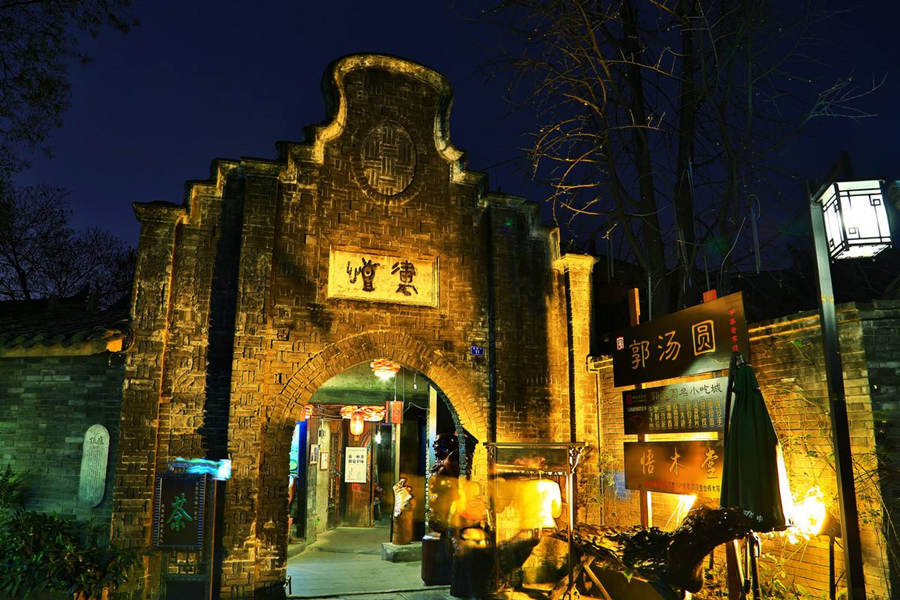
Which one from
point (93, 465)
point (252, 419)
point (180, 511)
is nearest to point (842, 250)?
point (252, 419)

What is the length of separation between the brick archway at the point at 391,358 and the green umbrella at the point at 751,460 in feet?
14.0

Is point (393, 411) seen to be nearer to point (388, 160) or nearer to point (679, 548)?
point (388, 160)

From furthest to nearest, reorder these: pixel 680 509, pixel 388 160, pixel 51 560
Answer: pixel 388 160
pixel 680 509
pixel 51 560

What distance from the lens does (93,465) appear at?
28.2 ft

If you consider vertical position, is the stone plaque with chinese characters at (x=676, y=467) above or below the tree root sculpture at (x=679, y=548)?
above

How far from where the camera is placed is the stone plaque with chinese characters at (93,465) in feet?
27.8

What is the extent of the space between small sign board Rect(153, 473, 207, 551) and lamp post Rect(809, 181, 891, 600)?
278 inches

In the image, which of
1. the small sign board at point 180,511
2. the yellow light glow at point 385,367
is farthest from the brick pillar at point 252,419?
the yellow light glow at point 385,367

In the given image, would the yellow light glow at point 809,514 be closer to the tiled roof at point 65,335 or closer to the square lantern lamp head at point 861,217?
the square lantern lamp head at point 861,217

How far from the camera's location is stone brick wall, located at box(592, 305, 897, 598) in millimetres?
6203

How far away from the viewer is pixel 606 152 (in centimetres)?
1150

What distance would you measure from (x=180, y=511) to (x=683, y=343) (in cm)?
686

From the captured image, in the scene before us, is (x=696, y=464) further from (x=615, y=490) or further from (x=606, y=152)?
(x=606, y=152)

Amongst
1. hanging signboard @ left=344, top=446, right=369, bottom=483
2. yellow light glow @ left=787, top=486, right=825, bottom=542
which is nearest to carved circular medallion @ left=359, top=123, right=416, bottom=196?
yellow light glow @ left=787, top=486, right=825, bottom=542
